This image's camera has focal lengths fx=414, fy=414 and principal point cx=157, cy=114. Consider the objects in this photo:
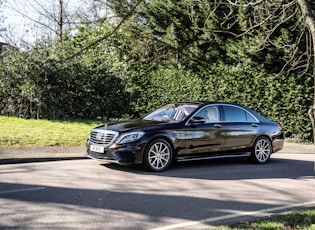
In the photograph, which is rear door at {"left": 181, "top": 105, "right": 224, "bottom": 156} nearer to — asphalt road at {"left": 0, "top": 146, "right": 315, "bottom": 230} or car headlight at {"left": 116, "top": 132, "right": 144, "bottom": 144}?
asphalt road at {"left": 0, "top": 146, "right": 315, "bottom": 230}

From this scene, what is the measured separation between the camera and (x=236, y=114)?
10727mm

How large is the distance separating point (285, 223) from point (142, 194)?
2.52 metres

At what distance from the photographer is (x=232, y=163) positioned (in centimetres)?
1100

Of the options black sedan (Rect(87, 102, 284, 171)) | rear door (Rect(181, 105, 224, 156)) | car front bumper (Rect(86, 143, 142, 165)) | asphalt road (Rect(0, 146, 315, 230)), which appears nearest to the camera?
asphalt road (Rect(0, 146, 315, 230))

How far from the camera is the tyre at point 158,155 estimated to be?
893cm

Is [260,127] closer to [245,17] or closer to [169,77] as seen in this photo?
[245,17]

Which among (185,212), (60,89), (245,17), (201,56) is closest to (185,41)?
(201,56)

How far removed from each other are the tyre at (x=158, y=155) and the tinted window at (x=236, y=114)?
6.84 feet

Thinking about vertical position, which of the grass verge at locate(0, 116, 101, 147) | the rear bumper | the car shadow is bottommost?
the car shadow

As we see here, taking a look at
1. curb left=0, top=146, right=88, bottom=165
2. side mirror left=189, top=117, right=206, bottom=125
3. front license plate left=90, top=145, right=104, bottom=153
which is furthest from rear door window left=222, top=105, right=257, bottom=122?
curb left=0, top=146, right=88, bottom=165

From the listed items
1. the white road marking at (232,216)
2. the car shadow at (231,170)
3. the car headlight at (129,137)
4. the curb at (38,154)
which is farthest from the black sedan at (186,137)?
the white road marking at (232,216)

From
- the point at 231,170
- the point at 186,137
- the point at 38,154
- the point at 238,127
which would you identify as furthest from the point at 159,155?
the point at 38,154

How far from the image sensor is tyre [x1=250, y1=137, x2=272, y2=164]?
10.9 meters

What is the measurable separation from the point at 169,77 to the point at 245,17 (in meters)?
5.60
